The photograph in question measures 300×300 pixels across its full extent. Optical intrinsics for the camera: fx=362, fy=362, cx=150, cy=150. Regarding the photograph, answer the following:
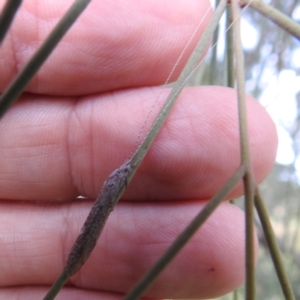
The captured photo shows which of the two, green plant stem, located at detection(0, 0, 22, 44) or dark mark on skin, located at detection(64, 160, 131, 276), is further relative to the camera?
dark mark on skin, located at detection(64, 160, 131, 276)

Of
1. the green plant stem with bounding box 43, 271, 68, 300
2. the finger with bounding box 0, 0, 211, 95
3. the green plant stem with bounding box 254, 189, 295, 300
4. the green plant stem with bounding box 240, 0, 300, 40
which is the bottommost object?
the green plant stem with bounding box 43, 271, 68, 300

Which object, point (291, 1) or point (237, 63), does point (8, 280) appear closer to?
point (237, 63)

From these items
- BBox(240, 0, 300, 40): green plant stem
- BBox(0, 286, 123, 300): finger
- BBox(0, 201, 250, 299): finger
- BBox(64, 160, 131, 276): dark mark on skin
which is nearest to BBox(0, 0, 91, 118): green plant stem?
BBox(64, 160, 131, 276): dark mark on skin

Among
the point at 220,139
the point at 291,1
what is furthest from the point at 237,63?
the point at 291,1

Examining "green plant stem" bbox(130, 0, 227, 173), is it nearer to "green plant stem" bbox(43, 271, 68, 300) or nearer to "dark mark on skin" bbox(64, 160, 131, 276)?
"dark mark on skin" bbox(64, 160, 131, 276)

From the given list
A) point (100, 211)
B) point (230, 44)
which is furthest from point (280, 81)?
point (100, 211)

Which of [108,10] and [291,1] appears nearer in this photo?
[108,10]
